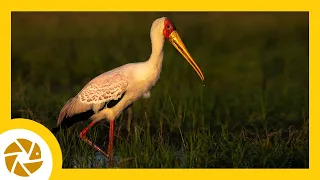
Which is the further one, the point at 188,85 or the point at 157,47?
the point at 188,85

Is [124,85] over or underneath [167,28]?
underneath

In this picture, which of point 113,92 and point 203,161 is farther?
point 113,92

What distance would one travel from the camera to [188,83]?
11.4 metres

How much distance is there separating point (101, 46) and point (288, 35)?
316cm

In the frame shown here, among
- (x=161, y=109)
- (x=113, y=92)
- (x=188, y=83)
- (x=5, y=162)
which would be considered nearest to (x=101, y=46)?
(x=188, y=83)

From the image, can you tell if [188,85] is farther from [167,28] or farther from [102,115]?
[167,28]

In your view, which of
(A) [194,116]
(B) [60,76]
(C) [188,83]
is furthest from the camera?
(B) [60,76]

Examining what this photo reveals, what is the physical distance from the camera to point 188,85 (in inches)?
443

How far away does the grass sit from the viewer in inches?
321

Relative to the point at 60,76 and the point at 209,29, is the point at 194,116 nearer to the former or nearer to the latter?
the point at 60,76

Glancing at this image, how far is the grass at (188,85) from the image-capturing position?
816 centimetres

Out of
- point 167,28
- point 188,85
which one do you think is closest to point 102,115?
point 167,28

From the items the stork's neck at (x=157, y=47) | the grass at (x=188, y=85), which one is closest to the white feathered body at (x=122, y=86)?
the stork's neck at (x=157, y=47)

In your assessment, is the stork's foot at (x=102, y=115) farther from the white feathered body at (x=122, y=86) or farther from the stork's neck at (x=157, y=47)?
the stork's neck at (x=157, y=47)
